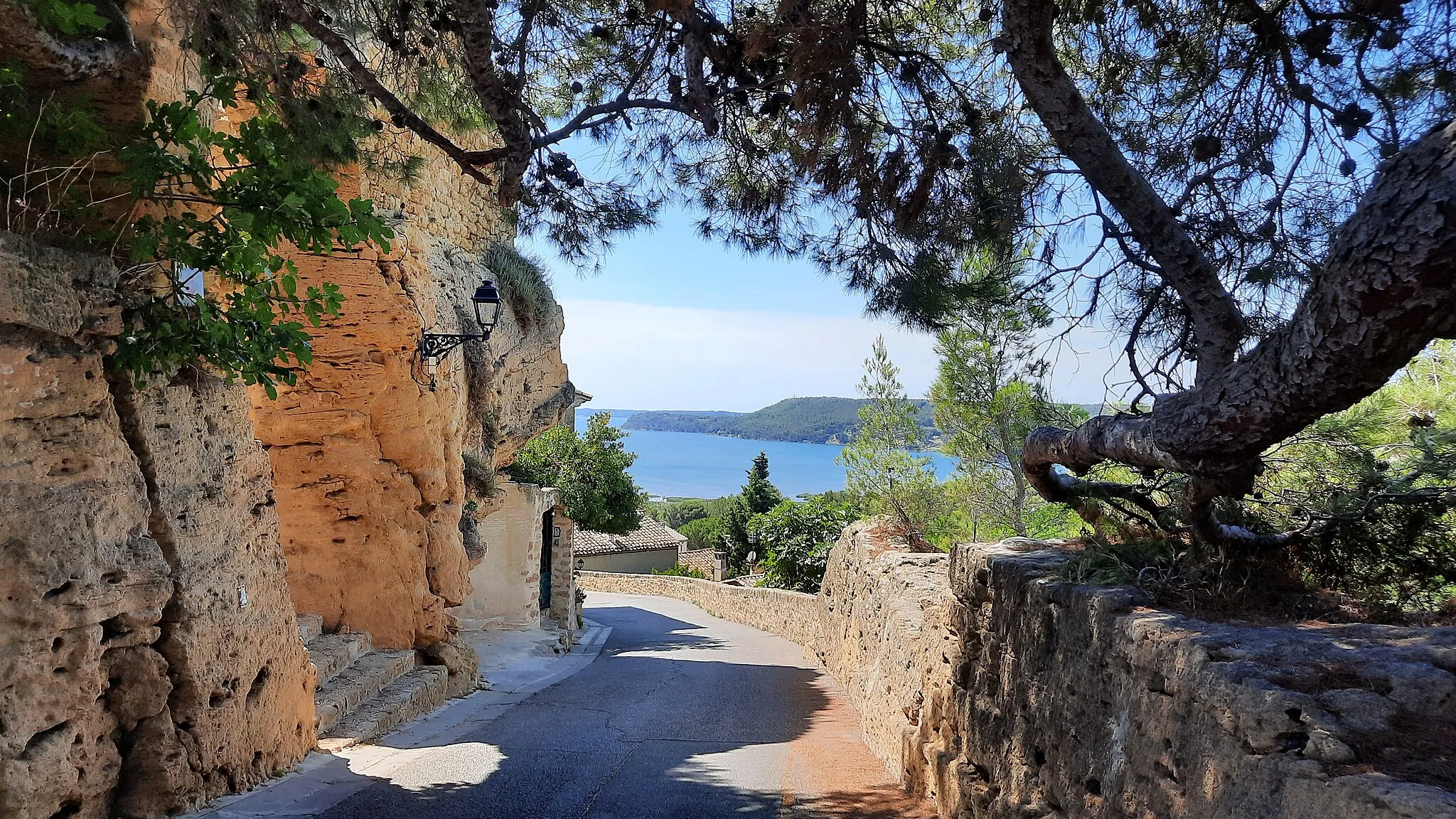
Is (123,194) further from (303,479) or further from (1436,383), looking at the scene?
(1436,383)

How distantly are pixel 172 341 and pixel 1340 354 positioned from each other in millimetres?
5311

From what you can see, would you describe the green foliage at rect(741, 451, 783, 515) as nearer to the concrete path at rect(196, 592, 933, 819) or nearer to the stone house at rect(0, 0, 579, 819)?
the concrete path at rect(196, 592, 933, 819)

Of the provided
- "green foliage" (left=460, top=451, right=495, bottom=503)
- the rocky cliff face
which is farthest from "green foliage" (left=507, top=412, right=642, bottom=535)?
the rocky cliff face

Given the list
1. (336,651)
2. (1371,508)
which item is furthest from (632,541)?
(1371,508)

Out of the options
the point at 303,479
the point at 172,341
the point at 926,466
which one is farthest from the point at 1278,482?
the point at 926,466

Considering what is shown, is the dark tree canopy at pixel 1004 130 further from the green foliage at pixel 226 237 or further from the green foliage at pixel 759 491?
the green foliage at pixel 759 491

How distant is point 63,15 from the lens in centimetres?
395

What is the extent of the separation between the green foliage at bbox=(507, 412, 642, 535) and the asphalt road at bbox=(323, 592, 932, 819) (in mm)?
11960

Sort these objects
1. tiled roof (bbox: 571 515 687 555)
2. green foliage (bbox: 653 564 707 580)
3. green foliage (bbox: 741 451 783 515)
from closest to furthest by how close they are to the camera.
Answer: green foliage (bbox: 653 564 707 580) → green foliage (bbox: 741 451 783 515) → tiled roof (bbox: 571 515 687 555)

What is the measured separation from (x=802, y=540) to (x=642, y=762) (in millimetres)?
15894

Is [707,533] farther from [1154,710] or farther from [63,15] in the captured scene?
[1154,710]

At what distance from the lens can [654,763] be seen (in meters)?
7.39

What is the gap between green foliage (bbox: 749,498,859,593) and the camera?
23.1m

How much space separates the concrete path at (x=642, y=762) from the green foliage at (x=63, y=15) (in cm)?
435
